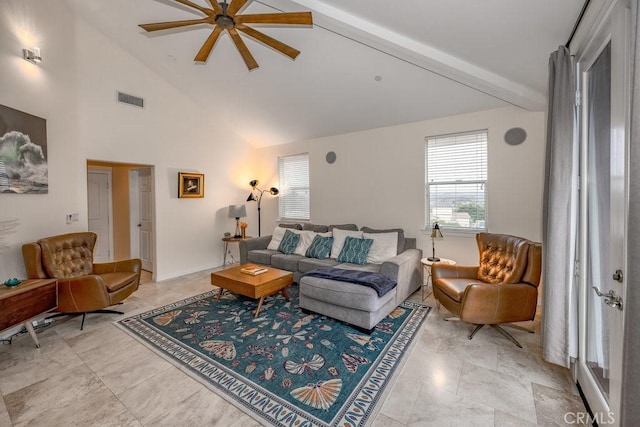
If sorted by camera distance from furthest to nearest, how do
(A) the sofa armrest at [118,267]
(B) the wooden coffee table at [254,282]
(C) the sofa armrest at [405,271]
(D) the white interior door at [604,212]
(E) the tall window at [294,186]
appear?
(E) the tall window at [294,186], (A) the sofa armrest at [118,267], (C) the sofa armrest at [405,271], (B) the wooden coffee table at [254,282], (D) the white interior door at [604,212]

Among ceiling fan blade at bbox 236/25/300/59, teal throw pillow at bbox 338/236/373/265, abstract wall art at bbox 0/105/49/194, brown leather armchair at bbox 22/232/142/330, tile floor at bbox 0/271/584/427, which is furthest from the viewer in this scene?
teal throw pillow at bbox 338/236/373/265

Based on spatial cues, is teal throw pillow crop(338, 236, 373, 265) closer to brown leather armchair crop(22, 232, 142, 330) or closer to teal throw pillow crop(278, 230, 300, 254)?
teal throw pillow crop(278, 230, 300, 254)

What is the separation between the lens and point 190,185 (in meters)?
5.10

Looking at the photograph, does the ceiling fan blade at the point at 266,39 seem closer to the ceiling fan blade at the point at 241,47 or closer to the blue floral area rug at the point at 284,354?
the ceiling fan blade at the point at 241,47

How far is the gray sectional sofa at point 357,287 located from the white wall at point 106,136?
1692mm

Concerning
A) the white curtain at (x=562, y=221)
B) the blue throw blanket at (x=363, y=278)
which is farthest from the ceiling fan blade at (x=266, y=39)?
the blue throw blanket at (x=363, y=278)

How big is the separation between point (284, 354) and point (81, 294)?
2274 mm

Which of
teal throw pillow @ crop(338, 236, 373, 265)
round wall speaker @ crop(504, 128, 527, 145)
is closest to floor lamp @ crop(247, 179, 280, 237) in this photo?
teal throw pillow @ crop(338, 236, 373, 265)

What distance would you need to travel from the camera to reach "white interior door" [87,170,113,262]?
5512 millimetres

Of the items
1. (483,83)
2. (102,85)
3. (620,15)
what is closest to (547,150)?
(620,15)

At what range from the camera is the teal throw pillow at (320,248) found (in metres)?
4.37

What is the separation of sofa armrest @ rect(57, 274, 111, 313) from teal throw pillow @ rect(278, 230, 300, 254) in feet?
8.08

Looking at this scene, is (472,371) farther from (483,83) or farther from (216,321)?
(483,83)

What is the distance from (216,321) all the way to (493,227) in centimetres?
370
